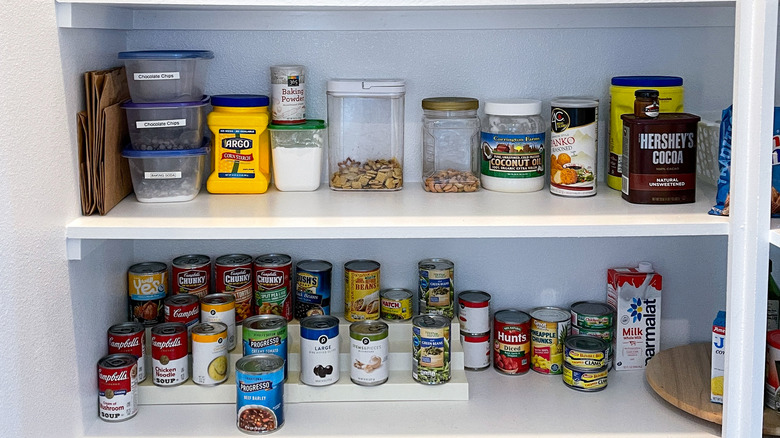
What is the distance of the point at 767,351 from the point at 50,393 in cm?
118

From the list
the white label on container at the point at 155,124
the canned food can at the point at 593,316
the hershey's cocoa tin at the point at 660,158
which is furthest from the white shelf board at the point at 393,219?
the canned food can at the point at 593,316

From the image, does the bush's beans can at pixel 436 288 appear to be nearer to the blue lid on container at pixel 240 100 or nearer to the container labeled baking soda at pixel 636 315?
the container labeled baking soda at pixel 636 315

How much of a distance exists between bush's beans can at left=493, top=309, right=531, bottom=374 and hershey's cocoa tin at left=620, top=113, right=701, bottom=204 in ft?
1.15

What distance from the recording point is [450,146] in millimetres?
1703

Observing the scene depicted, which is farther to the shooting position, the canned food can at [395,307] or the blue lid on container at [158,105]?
the canned food can at [395,307]

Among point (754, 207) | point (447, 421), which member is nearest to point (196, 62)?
point (447, 421)

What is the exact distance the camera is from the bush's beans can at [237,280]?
170cm

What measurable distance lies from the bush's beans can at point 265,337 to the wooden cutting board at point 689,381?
674mm

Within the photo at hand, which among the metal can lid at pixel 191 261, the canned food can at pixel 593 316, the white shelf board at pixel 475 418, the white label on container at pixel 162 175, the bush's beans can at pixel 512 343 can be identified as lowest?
the white shelf board at pixel 475 418

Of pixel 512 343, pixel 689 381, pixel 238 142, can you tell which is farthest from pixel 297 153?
pixel 689 381

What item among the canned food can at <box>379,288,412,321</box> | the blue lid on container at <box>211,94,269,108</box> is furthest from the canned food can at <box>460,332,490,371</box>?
the blue lid on container at <box>211,94,269,108</box>

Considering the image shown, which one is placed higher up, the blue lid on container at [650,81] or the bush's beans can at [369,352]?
the blue lid on container at [650,81]

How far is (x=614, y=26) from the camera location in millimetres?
1703

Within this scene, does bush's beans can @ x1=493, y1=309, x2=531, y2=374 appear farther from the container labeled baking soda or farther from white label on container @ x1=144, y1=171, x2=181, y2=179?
white label on container @ x1=144, y1=171, x2=181, y2=179
